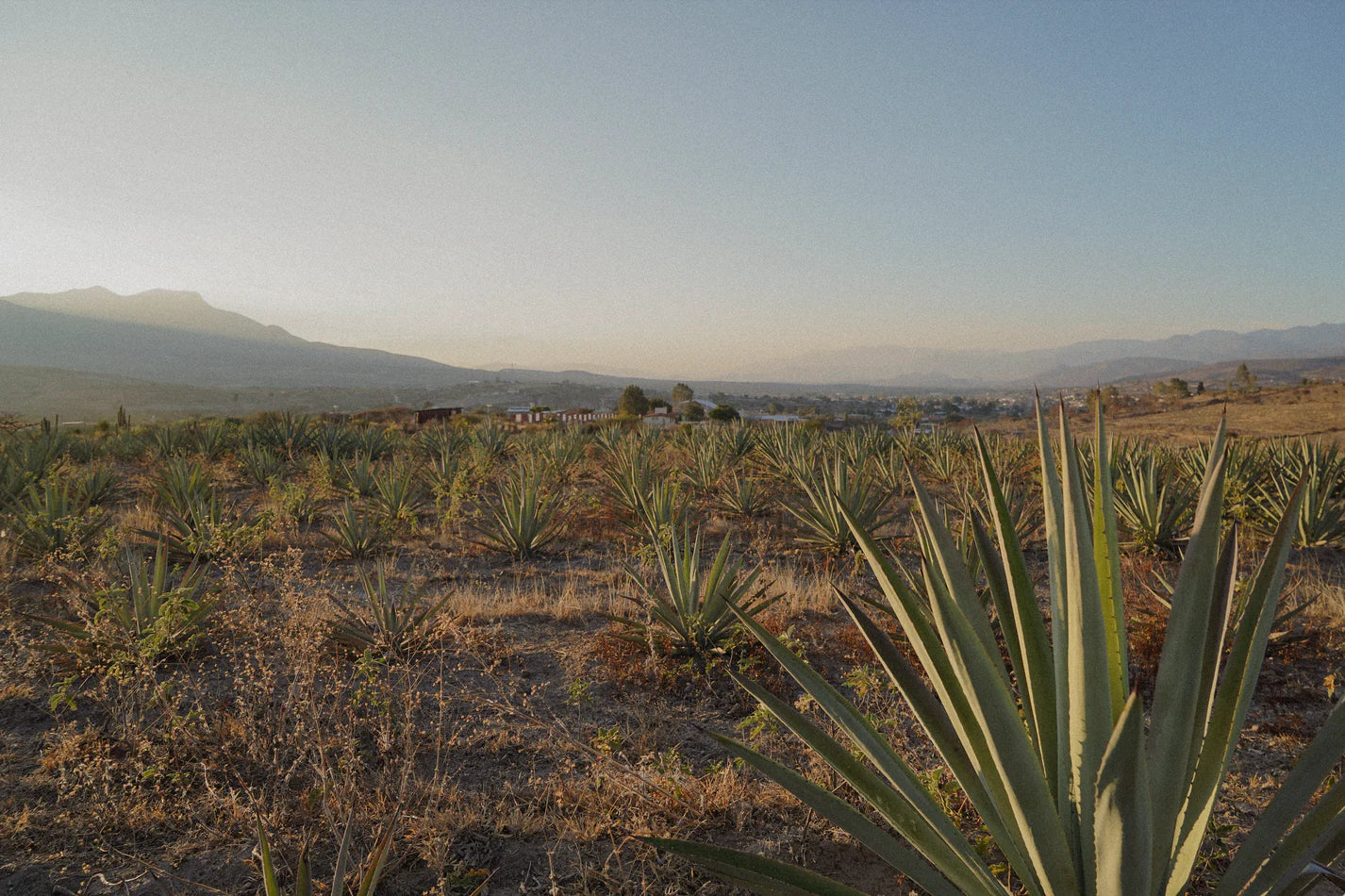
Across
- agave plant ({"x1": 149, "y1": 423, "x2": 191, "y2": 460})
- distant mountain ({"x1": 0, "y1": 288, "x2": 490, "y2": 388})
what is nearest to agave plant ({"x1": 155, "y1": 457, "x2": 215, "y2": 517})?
agave plant ({"x1": 149, "y1": 423, "x2": 191, "y2": 460})

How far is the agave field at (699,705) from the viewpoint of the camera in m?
1.28

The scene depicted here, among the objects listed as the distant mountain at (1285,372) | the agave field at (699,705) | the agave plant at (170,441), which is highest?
the distant mountain at (1285,372)

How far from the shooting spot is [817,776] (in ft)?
9.06

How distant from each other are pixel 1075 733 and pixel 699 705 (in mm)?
2639

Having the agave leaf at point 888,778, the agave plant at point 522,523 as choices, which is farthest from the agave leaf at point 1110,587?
→ the agave plant at point 522,523

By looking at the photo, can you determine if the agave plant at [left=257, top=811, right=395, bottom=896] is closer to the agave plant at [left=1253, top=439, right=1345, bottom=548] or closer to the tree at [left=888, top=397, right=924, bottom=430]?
the agave plant at [left=1253, top=439, right=1345, bottom=548]

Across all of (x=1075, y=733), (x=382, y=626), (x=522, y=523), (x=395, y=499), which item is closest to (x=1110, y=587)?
(x=1075, y=733)

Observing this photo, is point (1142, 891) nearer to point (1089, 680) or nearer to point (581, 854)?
point (1089, 680)

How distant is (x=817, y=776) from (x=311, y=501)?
8.02 meters

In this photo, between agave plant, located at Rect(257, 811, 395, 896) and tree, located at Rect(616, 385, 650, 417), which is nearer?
agave plant, located at Rect(257, 811, 395, 896)

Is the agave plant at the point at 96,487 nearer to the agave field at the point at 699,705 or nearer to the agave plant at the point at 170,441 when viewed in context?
the agave field at the point at 699,705

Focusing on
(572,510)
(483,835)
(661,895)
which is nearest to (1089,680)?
(661,895)

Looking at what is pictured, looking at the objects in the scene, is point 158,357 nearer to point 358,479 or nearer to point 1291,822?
point 358,479

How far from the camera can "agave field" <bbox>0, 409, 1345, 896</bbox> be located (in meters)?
1.28
